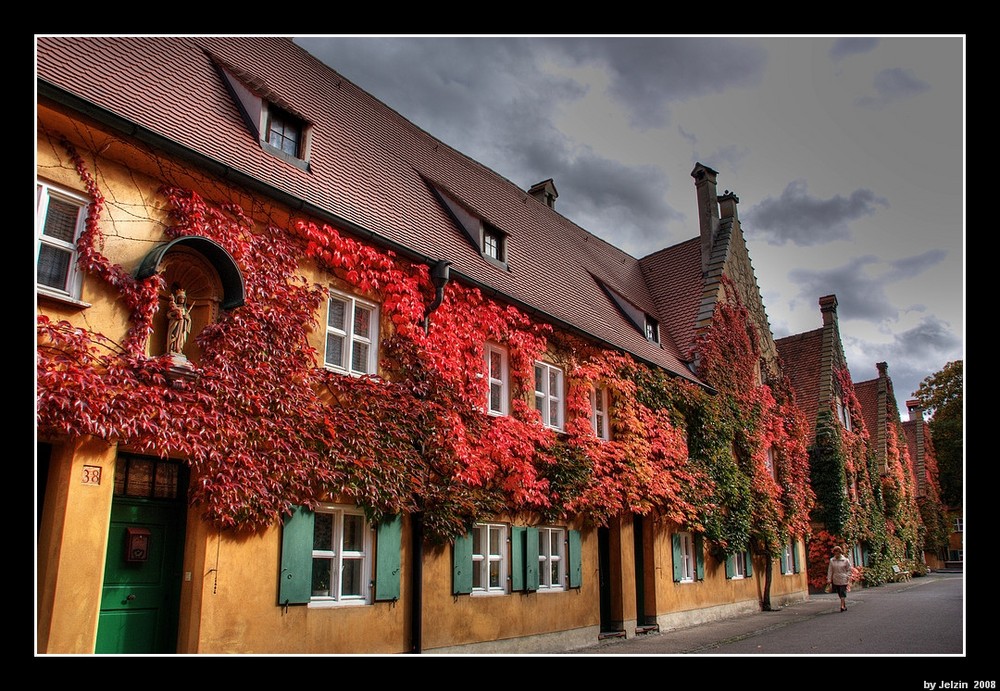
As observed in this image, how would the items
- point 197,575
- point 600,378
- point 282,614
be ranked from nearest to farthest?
point 197,575 < point 282,614 < point 600,378

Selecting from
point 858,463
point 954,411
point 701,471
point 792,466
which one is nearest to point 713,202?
point 792,466

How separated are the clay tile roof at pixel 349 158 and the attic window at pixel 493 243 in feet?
0.68

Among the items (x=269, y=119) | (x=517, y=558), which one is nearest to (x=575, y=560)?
(x=517, y=558)

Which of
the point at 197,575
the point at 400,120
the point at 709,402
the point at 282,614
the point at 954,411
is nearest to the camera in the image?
the point at 197,575

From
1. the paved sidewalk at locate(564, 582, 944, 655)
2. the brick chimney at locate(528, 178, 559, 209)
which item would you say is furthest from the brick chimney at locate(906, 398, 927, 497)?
the brick chimney at locate(528, 178, 559, 209)

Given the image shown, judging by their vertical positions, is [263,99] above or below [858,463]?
above

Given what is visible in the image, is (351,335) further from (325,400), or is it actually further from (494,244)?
(494,244)

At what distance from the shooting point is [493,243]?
16969 millimetres

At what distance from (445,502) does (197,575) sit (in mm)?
4069

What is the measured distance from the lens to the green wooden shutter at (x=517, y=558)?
1375 cm

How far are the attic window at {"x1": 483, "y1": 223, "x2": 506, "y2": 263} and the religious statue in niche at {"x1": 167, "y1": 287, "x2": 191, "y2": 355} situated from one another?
805 cm

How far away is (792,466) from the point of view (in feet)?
87.4

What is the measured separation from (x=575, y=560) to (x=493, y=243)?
22.3ft
